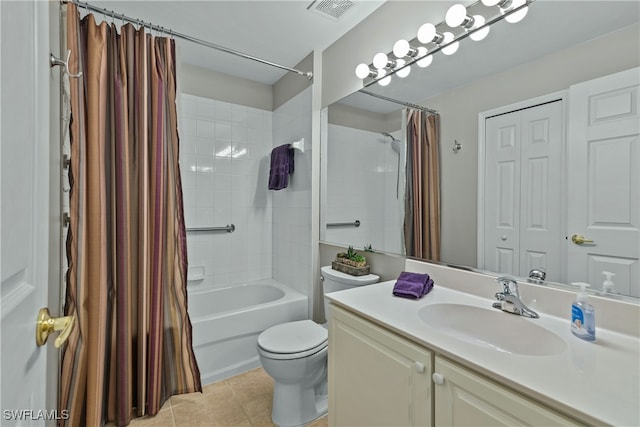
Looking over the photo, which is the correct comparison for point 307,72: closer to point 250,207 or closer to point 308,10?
point 308,10

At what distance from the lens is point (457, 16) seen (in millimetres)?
1316

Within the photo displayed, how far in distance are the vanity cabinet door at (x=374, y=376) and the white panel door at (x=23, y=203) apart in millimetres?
899

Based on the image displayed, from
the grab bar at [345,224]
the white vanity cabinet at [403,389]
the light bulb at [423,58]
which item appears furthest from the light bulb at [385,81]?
the white vanity cabinet at [403,389]

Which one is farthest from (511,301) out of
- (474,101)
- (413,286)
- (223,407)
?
(223,407)

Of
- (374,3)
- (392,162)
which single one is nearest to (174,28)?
(374,3)

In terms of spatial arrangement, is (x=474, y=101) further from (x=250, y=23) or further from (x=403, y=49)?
(x=250, y=23)

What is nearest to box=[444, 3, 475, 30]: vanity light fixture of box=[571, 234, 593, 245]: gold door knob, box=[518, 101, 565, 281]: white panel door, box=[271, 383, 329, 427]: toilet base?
box=[518, 101, 565, 281]: white panel door

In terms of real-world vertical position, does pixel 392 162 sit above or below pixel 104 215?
above

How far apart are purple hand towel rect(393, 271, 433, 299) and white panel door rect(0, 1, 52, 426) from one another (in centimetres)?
115

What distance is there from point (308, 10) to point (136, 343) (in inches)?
89.9

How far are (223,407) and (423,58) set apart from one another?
2.31m

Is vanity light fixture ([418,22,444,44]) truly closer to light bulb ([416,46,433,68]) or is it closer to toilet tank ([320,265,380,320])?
light bulb ([416,46,433,68])

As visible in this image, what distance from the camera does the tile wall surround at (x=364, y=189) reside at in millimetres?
1750

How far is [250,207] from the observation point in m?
2.94
